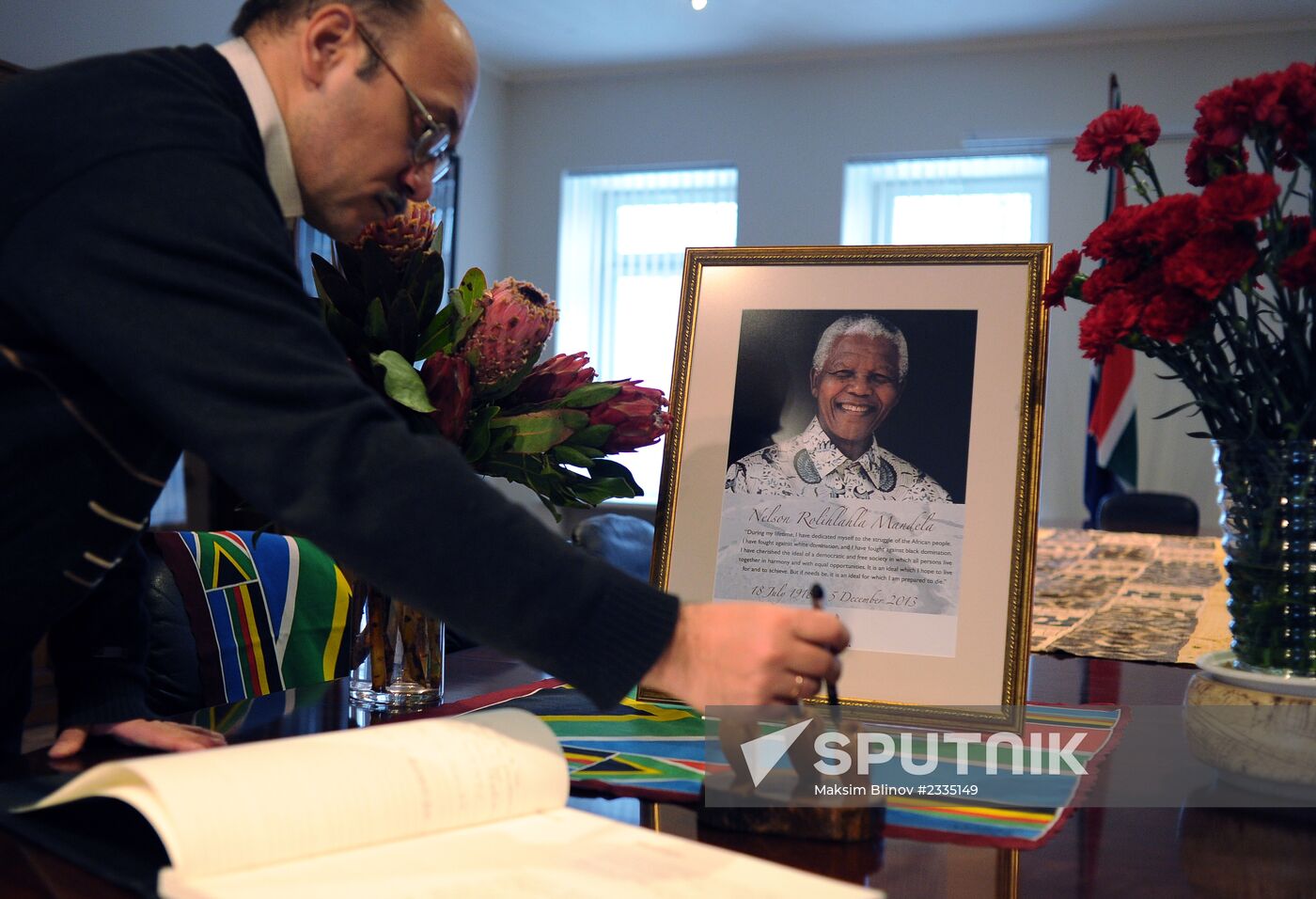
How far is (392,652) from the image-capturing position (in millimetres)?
1140

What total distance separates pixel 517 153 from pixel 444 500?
6931 mm

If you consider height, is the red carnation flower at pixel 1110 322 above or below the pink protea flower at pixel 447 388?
above

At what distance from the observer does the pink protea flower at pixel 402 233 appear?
1085 mm

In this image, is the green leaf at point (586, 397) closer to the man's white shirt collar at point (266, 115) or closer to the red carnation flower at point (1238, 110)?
the man's white shirt collar at point (266, 115)

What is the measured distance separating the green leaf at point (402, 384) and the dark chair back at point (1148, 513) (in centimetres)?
391

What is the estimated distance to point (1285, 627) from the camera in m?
0.94

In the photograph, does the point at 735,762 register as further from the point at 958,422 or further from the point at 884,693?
the point at 958,422

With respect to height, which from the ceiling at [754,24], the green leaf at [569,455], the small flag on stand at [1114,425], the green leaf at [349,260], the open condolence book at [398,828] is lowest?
the open condolence book at [398,828]

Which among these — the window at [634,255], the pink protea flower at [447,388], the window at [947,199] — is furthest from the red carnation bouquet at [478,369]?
the window at [634,255]

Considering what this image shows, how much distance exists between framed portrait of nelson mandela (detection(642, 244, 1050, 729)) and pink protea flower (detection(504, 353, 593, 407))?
0.43 feet

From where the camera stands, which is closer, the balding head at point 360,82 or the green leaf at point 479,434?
the balding head at point 360,82

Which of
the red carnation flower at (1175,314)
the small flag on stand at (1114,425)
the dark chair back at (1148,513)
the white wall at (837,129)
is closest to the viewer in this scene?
the red carnation flower at (1175,314)

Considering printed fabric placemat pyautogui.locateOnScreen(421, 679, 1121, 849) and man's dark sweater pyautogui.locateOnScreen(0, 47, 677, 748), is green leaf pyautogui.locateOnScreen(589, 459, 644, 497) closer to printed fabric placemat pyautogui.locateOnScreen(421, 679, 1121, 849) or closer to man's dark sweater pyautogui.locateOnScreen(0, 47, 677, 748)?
printed fabric placemat pyautogui.locateOnScreen(421, 679, 1121, 849)

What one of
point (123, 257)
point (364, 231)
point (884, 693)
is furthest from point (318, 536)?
point (884, 693)
